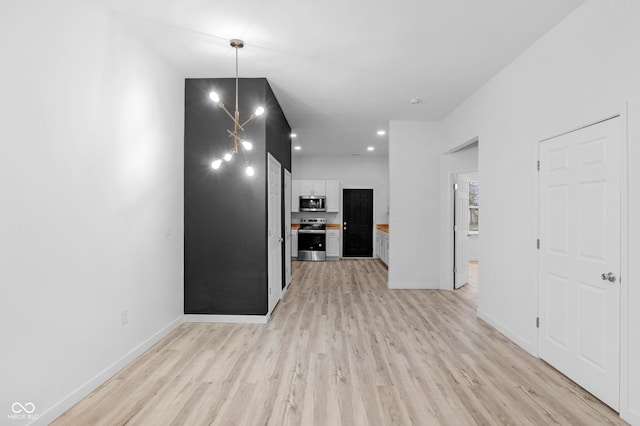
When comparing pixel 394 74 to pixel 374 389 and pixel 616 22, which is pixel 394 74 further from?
pixel 374 389

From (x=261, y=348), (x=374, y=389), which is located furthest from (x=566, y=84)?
(x=261, y=348)

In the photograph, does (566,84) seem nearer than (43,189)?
No

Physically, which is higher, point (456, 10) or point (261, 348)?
point (456, 10)

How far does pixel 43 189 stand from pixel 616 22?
153 inches

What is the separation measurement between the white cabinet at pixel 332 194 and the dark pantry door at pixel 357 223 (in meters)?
0.45

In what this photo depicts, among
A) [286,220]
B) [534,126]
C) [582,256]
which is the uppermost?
[534,126]

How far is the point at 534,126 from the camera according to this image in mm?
3119

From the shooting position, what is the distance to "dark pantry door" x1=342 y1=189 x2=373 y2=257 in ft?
30.3

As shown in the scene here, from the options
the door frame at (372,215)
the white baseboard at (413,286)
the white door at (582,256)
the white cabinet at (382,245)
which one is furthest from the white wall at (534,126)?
the door frame at (372,215)

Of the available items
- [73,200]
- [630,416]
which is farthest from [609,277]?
[73,200]

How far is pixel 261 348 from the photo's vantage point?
3199 mm

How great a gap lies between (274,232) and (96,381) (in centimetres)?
245

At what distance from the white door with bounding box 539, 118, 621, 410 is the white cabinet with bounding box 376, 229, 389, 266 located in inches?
182

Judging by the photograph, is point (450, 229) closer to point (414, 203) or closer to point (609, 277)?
point (414, 203)
